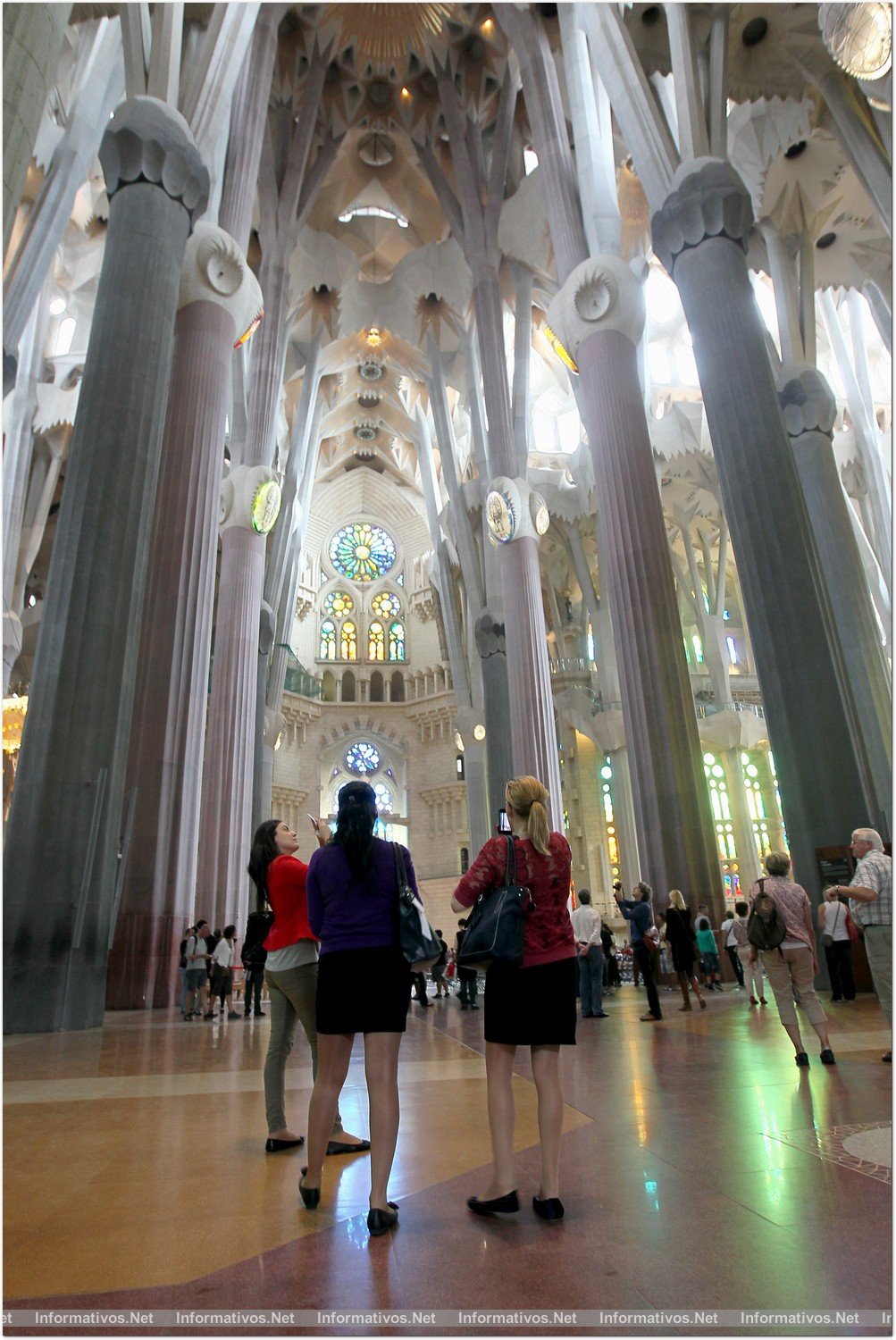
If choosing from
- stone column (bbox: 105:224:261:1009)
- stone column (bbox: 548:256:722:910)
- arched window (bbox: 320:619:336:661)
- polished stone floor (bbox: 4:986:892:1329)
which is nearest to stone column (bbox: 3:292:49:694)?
stone column (bbox: 105:224:261:1009)

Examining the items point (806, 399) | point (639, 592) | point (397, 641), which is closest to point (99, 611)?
point (639, 592)

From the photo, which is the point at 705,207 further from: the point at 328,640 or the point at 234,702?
the point at 328,640

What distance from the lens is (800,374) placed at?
54.8 feet

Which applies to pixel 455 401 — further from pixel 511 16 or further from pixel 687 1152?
pixel 687 1152

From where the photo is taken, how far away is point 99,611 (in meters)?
8.40

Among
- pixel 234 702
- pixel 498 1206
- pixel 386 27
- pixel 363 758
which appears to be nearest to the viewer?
pixel 498 1206

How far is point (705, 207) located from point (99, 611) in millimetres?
10730

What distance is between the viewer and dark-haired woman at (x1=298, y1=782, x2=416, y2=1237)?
91.0 inches

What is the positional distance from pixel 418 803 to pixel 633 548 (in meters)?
24.5

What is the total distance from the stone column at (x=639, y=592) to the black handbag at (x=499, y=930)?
9896 mm

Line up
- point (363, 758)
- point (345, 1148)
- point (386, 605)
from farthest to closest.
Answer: point (386, 605)
point (363, 758)
point (345, 1148)

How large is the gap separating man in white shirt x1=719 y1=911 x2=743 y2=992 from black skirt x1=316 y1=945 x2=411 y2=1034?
9419 mm

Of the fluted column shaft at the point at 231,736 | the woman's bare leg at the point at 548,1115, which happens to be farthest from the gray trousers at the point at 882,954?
the fluted column shaft at the point at 231,736

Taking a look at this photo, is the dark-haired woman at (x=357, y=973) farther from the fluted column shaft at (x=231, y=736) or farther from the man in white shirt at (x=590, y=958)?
the fluted column shaft at (x=231, y=736)
